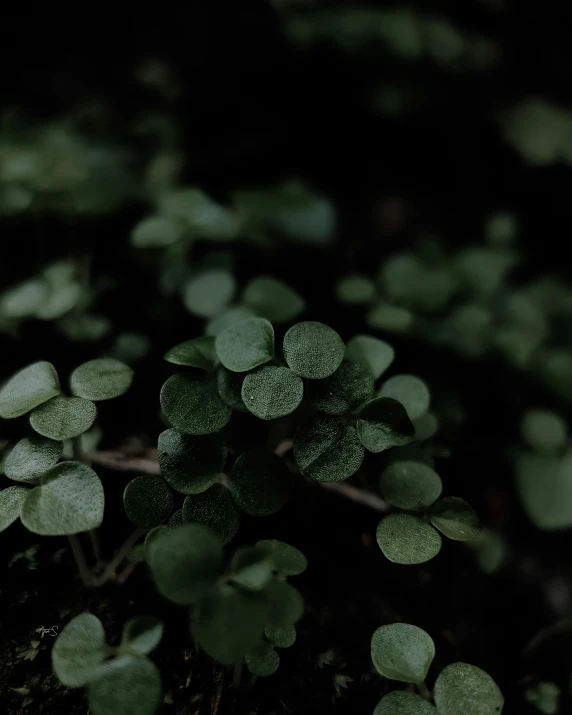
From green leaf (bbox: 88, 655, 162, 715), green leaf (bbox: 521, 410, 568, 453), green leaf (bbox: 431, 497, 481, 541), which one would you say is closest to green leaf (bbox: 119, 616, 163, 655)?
green leaf (bbox: 88, 655, 162, 715)

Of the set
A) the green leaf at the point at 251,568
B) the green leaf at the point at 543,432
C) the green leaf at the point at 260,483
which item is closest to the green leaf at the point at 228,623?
the green leaf at the point at 251,568

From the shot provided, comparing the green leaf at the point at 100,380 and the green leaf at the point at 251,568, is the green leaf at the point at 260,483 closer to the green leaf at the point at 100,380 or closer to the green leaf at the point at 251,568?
the green leaf at the point at 251,568

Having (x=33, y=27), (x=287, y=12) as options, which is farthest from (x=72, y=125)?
(x=287, y=12)

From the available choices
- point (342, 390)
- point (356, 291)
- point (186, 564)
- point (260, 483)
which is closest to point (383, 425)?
point (342, 390)

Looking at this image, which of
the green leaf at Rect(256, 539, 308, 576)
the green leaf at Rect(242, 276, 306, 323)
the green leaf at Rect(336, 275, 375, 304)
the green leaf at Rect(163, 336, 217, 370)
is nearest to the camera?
the green leaf at Rect(256, 539, 308, 576)

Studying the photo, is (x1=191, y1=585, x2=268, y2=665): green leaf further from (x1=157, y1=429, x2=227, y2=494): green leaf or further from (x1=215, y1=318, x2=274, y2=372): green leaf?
(x1=215, y1=318, x2=274, y2=372): green leaf

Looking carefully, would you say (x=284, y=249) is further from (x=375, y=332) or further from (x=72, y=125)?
(x=72, y=125)

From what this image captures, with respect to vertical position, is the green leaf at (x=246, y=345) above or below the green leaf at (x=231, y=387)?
above
